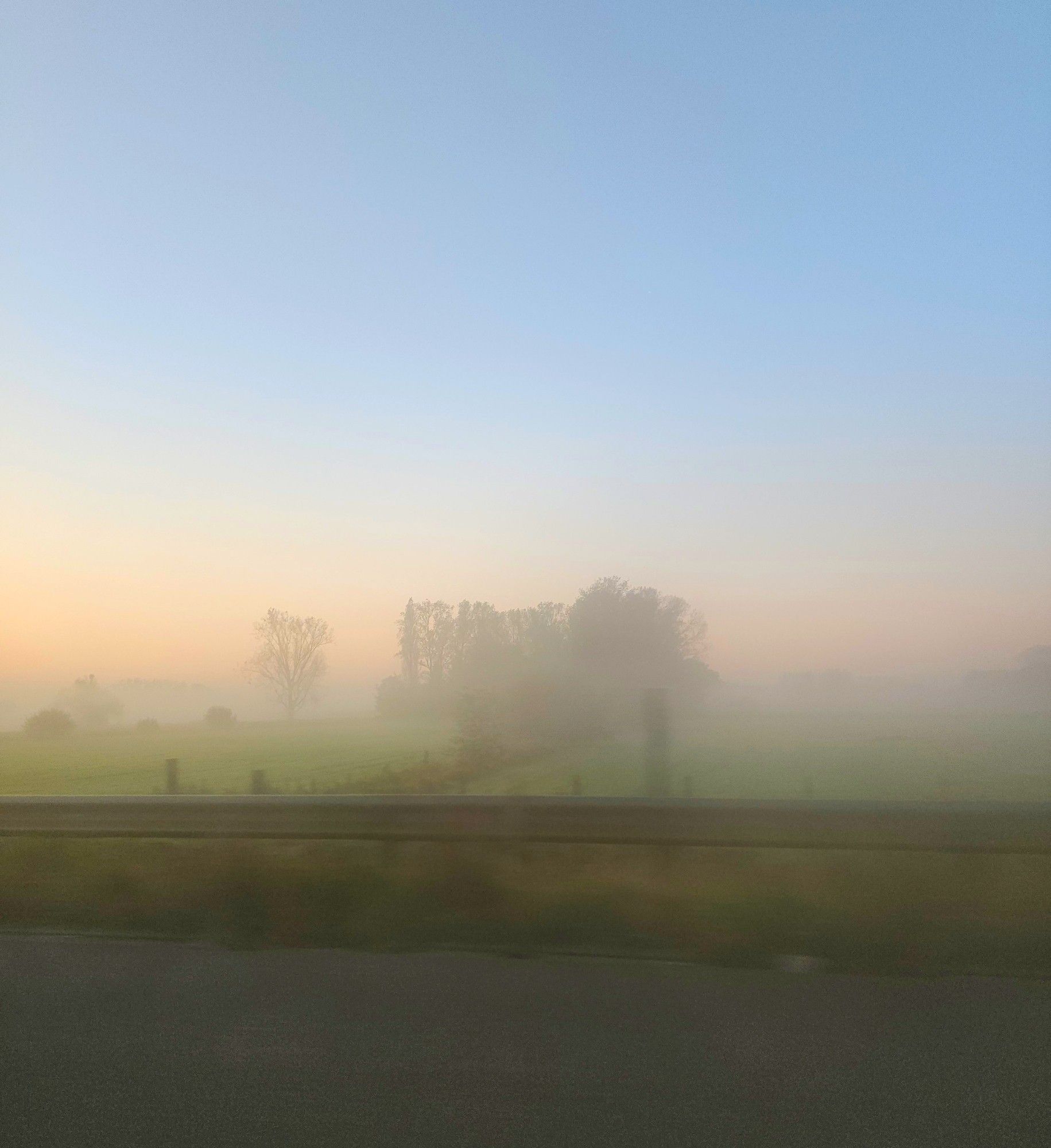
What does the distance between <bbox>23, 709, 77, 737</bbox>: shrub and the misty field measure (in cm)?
40

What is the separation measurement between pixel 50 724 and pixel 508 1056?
19.2 meters

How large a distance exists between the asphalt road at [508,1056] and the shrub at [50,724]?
54.3 ft

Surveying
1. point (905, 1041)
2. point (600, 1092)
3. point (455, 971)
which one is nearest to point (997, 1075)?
point (905, 1041)

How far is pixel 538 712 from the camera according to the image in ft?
45.6

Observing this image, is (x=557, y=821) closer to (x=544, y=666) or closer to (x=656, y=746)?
(x=656, y=746)

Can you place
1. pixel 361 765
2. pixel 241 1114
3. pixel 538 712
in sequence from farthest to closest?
pixel 538 712, pixel 361 765, pixel 241 1114

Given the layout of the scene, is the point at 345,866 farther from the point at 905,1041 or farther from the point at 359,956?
the point at 905,1041

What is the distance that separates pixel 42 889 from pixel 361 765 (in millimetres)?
6509

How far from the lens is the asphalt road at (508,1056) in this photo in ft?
10.5

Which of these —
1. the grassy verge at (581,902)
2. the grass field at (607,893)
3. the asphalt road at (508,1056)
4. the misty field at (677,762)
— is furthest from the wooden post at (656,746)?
the asphalt road at (508,1056)

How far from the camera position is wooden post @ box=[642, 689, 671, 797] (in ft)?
25.8

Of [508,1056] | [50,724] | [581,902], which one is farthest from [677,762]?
[50,724]

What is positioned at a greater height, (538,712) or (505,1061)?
(538,712)

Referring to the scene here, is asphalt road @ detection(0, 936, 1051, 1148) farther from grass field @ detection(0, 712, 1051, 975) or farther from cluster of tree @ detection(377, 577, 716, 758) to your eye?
cluster of tree @ detection(377, 577, 716, 758)
